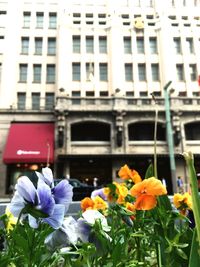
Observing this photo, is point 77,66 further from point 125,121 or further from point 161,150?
point 161,150

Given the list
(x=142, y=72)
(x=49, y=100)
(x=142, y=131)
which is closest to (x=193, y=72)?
(x=142, y=72)

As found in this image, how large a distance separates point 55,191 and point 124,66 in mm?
27181

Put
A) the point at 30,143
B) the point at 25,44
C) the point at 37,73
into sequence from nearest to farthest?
the point at 30,143 → the point at 37,73 → the point at 25,44

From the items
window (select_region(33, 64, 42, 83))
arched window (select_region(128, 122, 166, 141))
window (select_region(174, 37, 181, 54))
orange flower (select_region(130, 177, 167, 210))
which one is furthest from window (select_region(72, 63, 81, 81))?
orange flower (select_region(130, 177, 167, 210))

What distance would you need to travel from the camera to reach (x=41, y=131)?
23.1 m

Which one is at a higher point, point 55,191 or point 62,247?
point 55,191

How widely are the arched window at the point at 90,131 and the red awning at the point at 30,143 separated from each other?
Answer: 6.36ft

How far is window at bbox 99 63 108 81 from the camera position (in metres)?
27.0

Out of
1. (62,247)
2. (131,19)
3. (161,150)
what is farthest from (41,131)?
(62,247)

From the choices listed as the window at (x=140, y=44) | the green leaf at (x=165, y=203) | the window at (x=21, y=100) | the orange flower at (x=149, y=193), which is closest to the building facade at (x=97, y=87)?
the window at (x=21, y=100)

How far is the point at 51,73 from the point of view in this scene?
27281 millimetres

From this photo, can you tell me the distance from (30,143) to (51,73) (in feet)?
27.2

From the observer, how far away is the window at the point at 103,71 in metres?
27.0

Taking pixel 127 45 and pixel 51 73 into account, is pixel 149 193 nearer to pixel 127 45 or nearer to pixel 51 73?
pixel 51 73
